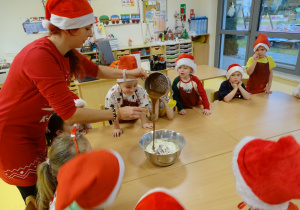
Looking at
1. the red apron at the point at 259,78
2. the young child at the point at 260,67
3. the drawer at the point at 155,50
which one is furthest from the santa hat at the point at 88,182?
the drawer at the point at 155,50

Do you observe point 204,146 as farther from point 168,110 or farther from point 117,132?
point 117,132

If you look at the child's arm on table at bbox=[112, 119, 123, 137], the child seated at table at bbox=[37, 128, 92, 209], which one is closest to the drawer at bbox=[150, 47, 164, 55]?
the child's arm on table at bbox=[112, 119, 123, 137]

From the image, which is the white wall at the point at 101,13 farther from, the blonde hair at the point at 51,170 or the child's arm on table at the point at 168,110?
the blonde hair at the point at 51,170

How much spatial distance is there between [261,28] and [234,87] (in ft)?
7.13

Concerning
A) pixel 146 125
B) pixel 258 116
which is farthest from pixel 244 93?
pixel 146 125

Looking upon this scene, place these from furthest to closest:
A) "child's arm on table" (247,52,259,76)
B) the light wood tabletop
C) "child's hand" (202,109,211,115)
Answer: "child's arm on table" (247,52,259,76), "child's hand" (202,109,211,115), the light wood tabletop

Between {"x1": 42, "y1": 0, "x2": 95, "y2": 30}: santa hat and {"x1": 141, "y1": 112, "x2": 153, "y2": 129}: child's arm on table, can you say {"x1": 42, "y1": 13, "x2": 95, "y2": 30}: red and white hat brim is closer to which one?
{"x1": 42, "y1": 0, "x2": 95, "y2": 30}: santa hat

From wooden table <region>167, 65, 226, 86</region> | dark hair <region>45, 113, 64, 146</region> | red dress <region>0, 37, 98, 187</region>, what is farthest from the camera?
wooden table <region>167, 65, 226, 86</region>

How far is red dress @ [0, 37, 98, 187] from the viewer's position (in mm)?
828

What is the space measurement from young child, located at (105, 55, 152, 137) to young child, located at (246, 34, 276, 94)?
51.1 inches

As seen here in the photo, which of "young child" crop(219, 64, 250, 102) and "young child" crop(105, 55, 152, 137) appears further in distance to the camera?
"young child" crop(219, 64, 250, 102)

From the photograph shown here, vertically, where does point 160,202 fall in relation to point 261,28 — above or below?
below

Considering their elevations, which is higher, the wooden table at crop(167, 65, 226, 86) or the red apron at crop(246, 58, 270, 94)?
the red apron at crop(246, 58, 270, 94)

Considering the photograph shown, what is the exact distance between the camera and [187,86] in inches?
71.8
